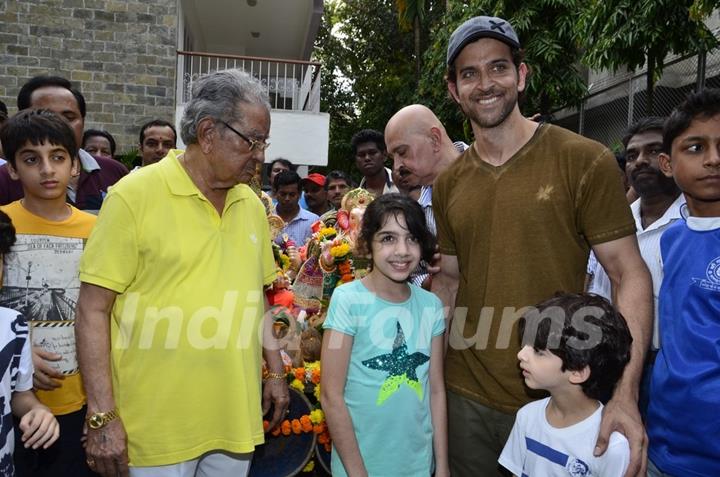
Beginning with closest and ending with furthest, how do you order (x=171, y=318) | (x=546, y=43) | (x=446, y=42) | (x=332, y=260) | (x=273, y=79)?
(x=171, y=318)
(x=332, y=260)
(x=546, y=43)
(x=446, y=42)
(x=273, y=79)

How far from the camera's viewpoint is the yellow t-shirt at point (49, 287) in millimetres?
2281

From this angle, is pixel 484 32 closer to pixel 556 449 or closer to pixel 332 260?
pixel 556 449

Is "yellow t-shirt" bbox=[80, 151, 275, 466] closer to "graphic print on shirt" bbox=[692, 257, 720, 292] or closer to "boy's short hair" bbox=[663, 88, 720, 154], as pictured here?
"graphic print on shirt" bbox=[692, 257, 720, 292]

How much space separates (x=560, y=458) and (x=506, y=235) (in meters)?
0.78

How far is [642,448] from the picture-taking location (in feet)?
5.98

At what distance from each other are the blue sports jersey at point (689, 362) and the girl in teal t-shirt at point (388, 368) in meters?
0.80

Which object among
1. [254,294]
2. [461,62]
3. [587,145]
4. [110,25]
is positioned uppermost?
[110,25]

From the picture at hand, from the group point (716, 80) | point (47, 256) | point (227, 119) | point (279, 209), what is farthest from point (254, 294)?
point (716, 80)

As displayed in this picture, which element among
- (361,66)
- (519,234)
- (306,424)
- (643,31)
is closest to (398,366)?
(519,234)

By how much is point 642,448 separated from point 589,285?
4.65ft

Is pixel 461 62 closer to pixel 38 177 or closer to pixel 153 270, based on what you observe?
pixel 153 270

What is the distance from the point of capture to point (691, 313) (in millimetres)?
1967

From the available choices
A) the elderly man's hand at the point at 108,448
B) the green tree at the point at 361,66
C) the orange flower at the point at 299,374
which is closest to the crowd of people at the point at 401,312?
the elderly man's hand at the point at 108,448

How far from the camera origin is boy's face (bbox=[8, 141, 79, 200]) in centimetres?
236
